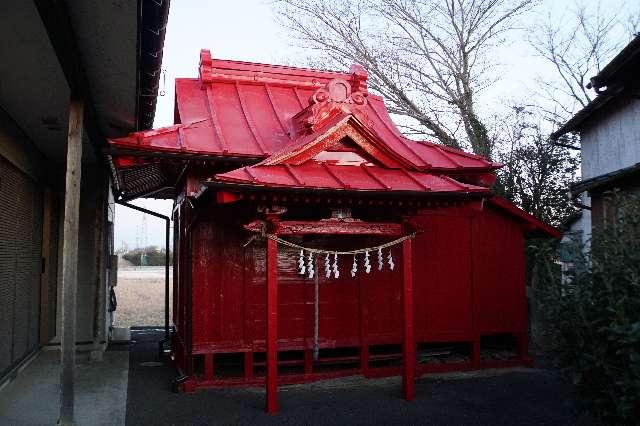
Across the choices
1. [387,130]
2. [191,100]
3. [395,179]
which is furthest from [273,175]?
[387,130]

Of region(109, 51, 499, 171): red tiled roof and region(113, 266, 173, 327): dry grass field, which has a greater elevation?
region(109, 51, 499, 171): red tiled roof

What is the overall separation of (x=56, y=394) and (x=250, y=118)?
17.6ft

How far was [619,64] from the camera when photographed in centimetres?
1149

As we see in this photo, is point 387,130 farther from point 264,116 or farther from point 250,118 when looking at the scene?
point 250,118

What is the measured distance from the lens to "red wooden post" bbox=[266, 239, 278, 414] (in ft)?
25.3

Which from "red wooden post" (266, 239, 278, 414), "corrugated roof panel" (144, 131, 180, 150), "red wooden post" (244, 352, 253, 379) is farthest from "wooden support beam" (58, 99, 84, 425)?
"red wooden post" (244, 352, 253, 379)

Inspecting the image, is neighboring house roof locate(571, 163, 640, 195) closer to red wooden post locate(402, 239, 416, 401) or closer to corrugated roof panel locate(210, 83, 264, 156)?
red wooden post locate(402, 239, 416, 401)

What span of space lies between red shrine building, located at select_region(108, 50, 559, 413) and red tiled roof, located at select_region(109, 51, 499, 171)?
0.03 m

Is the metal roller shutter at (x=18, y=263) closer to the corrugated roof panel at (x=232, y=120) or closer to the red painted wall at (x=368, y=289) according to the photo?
the red painted wall at (x=368, y=289)

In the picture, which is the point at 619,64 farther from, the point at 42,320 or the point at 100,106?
the point at 42,320

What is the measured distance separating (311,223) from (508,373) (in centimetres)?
494

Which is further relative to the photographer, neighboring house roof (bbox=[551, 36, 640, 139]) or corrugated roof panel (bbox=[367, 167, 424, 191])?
neighboring house roof (bbox=[551, 36, 640, 139])

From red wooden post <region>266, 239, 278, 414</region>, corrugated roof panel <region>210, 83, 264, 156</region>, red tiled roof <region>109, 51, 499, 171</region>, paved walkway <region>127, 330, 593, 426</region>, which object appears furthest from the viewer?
corrugated roof panel <region>210, 83, 264, 156</region>

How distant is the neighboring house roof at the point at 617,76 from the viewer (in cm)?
1096
